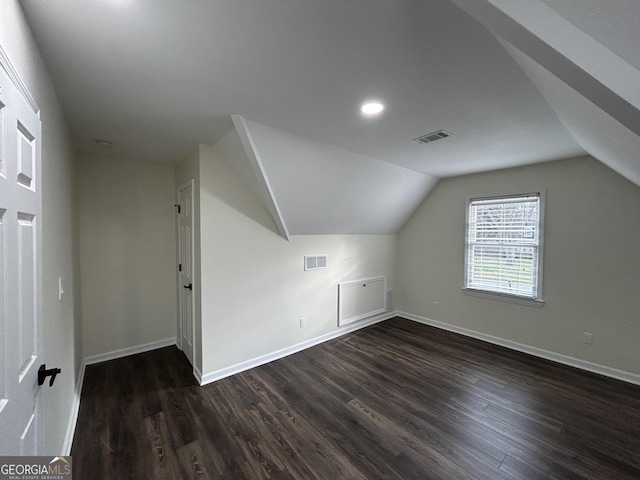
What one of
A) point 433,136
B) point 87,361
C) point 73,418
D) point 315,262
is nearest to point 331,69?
point 433,136

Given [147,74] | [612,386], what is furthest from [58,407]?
[612,386]

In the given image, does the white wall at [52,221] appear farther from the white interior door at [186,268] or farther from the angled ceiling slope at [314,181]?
the angled ceiling slope at [314,181]

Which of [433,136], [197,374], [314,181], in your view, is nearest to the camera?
[433,136]

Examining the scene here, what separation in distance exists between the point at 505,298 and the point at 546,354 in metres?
0.74

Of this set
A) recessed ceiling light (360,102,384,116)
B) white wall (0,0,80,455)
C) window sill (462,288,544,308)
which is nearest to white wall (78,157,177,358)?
white wall (0,0,80,455)

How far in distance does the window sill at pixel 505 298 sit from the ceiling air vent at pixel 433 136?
2.43 m

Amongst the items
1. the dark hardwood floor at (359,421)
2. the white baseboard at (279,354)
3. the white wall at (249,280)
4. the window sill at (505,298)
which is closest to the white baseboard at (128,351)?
the dark hardwood floor at (359,421)

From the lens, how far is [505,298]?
3.52 meters

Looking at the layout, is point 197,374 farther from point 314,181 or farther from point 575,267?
point 575,267

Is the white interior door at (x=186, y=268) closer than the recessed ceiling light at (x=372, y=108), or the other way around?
the recessed ceiling light at (x=372, y=108)

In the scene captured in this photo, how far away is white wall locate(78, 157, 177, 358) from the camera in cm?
293

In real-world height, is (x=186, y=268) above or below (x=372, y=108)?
below

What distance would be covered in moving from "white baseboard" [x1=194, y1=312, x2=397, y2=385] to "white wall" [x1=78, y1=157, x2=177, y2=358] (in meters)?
1.24

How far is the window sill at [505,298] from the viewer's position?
3.27 meters
